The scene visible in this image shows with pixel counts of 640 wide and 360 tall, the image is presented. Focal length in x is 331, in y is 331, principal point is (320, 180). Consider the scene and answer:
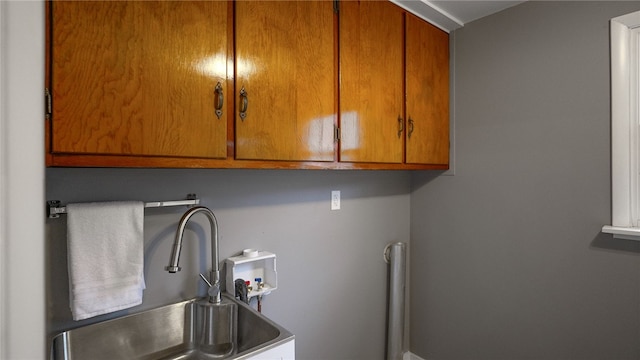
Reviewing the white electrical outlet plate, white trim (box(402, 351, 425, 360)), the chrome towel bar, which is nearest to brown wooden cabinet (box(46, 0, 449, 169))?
the chrome towel bar

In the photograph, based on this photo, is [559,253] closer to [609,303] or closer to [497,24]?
[609,303]

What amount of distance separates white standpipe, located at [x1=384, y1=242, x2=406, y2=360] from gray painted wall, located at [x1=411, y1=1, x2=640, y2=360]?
0.21 meters

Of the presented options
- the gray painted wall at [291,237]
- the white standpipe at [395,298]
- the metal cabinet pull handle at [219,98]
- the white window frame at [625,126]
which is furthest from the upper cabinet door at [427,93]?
the metal cabinet pull handle at [219,98]

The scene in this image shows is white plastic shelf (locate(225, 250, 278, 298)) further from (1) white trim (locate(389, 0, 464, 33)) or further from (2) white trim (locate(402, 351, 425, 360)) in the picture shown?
(1) white trim (locate(389, 0, 464, 33))

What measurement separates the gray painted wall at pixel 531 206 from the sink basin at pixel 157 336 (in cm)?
135

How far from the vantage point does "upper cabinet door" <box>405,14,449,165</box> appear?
1752 millimetres

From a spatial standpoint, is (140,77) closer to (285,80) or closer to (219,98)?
(219,98)

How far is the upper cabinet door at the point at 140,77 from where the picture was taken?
2.82ft

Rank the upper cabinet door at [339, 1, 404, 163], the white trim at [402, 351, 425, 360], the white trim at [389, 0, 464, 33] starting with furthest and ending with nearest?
the white trim at [402, 351, 425, 360]
the white trim at [389, 0, 464, 33]
the upper cabinet door at [339, 1, 404, 163]

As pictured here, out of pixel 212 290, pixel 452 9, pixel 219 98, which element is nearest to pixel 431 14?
pixel 452 9

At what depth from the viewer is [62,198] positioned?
1.12m

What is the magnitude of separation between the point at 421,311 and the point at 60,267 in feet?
6.68

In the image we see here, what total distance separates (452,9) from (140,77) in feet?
5.33
